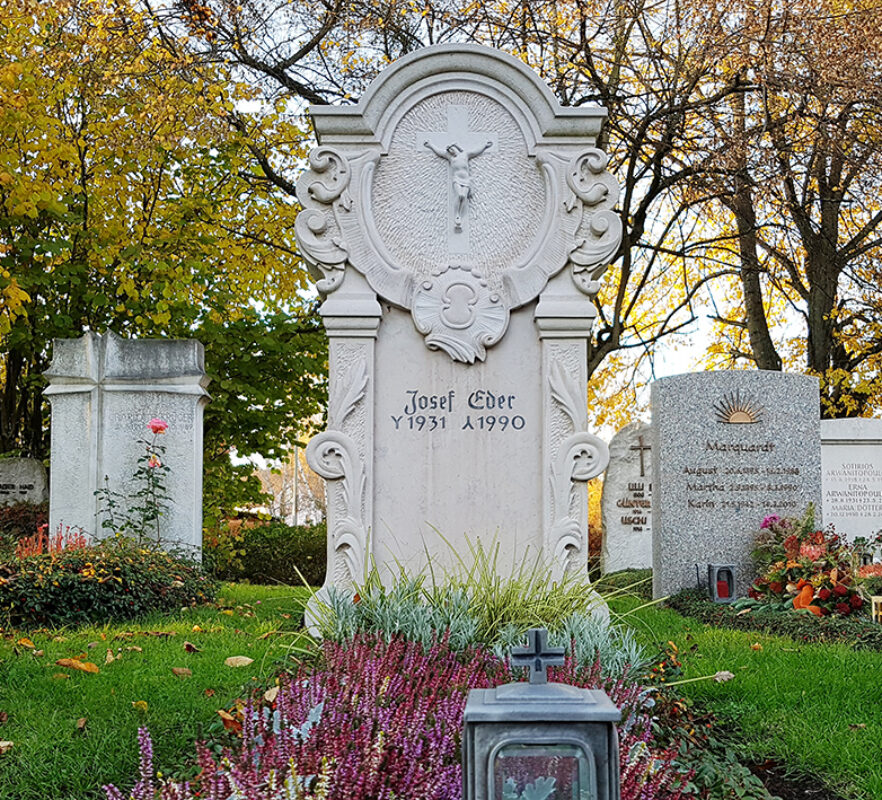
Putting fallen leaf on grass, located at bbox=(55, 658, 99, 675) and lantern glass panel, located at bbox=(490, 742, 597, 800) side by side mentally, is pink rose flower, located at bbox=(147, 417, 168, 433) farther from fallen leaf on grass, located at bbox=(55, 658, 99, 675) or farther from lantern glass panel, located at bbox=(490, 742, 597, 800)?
lantern glass panel, located at bbox=(490, 742, 597, 800)

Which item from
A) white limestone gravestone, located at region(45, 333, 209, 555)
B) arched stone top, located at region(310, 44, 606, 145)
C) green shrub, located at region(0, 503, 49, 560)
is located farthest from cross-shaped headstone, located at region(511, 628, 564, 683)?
green shrub, located at region(0, 503, 49, 560)

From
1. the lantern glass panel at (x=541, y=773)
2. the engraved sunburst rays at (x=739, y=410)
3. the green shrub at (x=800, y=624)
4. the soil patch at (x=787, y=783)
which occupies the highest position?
the engraved sunburst rays at (x=739, y=410)

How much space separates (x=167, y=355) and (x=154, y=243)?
3.08 m

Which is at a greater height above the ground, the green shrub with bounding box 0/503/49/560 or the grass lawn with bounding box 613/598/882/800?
the green shrub with bounding box 0/503/49/560

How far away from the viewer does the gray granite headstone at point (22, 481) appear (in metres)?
13.2

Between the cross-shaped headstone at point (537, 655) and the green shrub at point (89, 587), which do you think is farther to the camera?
the green shrub at point (89, 587)

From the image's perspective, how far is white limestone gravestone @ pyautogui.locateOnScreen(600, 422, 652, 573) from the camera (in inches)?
500

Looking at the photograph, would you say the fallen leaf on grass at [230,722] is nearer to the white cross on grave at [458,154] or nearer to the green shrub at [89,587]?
the white cross on grave at [458,154]

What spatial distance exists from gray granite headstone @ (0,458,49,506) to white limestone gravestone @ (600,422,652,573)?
754 cm

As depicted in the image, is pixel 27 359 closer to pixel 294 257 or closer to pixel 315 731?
pixel 294 257

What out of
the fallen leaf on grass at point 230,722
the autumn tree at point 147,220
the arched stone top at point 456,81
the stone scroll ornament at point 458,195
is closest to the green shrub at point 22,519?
the autumn tree at point 147,220

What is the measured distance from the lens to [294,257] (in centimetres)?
1375

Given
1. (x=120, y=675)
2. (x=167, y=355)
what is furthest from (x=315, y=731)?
(x=167, y=355)

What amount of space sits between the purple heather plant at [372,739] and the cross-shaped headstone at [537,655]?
21.6 inches
